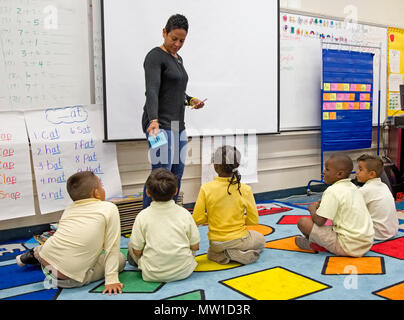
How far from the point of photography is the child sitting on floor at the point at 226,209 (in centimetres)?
201

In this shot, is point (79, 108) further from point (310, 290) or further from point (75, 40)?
point (310, 290)

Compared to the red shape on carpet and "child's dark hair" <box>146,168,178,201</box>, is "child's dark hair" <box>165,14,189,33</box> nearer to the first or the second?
"child's dark hair" <box>146,168,178,201</box>

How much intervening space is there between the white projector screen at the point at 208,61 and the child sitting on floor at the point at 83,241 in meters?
1.12

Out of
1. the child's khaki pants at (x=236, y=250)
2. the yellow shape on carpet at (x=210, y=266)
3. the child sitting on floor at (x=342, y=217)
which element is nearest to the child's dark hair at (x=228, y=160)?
→ the child's khaki pants at (x=236, y=250)

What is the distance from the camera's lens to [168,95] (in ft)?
7.56

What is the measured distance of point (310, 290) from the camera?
1701 millimetres

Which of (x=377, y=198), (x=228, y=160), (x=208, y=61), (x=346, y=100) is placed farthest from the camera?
(x=346, y=100)

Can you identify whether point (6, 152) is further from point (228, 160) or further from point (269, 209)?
point (269, 209)

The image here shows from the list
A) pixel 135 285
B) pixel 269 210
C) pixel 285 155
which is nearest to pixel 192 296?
pixel 135 285

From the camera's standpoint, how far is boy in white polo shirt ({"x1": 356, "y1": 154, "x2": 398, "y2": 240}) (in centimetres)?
239

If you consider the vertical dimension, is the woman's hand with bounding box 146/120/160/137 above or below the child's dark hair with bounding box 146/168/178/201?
above

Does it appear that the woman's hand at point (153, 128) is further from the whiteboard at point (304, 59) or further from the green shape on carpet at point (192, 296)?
the whiteboard at point (304, 59)

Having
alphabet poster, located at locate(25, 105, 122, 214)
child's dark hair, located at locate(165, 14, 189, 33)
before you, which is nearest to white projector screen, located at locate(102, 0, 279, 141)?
alphabet poster, located at locate(25, 105, 122, 214)

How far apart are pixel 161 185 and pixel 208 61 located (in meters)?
1.71
